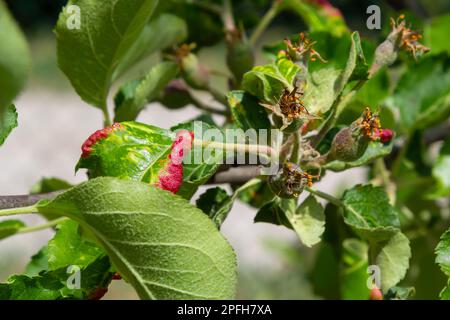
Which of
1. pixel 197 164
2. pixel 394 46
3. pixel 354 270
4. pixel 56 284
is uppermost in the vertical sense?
pixel 394 46

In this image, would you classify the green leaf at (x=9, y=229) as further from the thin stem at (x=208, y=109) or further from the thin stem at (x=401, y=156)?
the thin stem at (x=401, y=156)

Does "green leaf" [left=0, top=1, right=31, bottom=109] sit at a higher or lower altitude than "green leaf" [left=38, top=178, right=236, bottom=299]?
higher

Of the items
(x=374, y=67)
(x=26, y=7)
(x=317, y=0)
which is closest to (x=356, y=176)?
(x=317, y=0)

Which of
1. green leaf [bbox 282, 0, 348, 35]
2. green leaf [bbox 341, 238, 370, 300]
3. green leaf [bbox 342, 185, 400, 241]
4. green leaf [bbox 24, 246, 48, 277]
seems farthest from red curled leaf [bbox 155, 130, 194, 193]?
green leaf [bbox 282, 0, 348, 35]

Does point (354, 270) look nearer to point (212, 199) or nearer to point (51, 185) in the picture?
point (212, 199)

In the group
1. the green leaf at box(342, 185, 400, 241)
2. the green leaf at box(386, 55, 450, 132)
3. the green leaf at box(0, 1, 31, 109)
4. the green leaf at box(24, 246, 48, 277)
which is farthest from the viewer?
the green leaf at box(386, 55, 450, 132)

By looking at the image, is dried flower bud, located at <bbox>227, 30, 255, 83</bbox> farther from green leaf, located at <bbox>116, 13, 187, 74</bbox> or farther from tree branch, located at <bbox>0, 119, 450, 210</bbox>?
tree branch, located at <bbox>0, 119, 450, 210</bbox>

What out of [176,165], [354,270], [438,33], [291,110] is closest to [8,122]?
[176,165]

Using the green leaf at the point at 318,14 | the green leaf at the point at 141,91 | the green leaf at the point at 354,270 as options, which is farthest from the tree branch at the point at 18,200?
the green leaf at the point at 318,14
